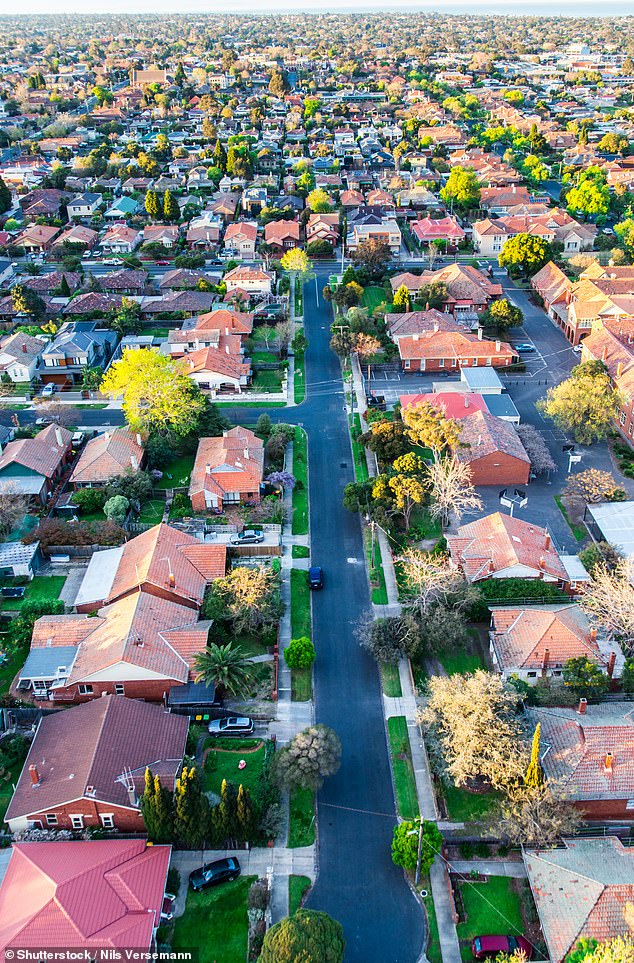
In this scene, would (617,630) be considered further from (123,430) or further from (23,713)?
(123,430)

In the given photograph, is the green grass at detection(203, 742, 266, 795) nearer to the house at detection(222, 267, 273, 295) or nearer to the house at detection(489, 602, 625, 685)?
the house at detection(489, 602, 625, 685)

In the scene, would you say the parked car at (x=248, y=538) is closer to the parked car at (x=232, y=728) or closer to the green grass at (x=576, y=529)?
the parked car at (x=232, y=728)

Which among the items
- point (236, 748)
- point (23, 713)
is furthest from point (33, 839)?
point (236, 748)

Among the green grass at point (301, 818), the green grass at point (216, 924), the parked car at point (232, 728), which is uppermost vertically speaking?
the parked car at point (232, 728)

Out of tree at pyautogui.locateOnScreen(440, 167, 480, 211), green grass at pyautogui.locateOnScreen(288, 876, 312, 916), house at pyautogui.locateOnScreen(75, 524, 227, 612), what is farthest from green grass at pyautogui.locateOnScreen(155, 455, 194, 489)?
tree at pyautogui.locateOnScreen(440, 167, 480, 211)

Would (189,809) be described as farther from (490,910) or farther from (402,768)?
(490,910)

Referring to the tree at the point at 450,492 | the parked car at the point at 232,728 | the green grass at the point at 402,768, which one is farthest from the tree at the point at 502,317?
the parked car at the point at 232,728
